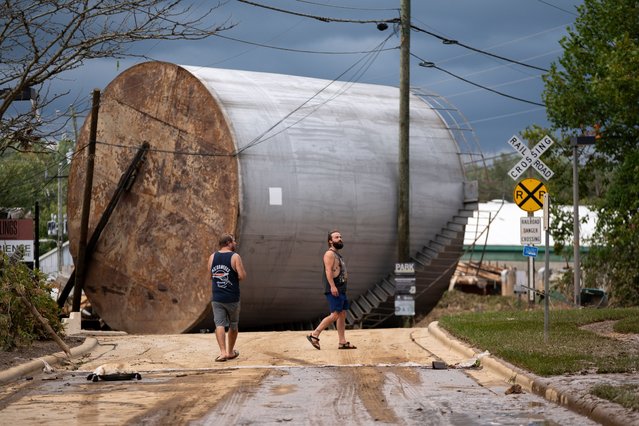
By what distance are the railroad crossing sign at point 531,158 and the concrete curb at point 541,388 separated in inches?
122

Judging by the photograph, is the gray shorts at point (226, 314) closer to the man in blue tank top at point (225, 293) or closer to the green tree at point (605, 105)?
the man in blue tank top at point (225, 293)

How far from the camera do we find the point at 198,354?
61.2 feet

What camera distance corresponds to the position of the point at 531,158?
1902 cm

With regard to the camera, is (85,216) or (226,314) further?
(85,216)

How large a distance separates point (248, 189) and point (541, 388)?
16.5 m

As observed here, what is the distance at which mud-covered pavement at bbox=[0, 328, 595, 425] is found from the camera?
1068 centimetres

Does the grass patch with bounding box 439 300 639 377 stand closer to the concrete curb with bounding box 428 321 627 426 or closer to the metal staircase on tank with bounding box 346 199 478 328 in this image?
the concrete curb with bounding box 428 321 627 426

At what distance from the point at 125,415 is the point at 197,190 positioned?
18.4 meters

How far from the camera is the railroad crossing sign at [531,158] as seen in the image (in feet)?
61.6

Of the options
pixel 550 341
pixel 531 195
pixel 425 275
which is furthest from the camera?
pixel 425 275

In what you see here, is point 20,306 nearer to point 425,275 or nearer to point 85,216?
point 85,216

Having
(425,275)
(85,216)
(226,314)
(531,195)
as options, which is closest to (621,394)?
(226,314)

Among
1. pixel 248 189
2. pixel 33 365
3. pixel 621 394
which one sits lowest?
pixel 33 365

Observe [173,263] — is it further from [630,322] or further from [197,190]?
[630,322]
